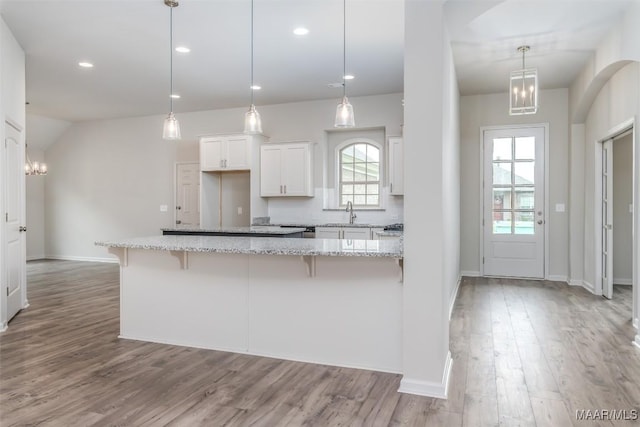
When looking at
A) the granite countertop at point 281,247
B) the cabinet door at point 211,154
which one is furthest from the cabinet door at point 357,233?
the granite countertop at point 281,247

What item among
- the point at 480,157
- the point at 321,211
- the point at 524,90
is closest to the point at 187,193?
the point at 321,211

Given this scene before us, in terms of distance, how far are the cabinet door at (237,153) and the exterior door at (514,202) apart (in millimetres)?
3761

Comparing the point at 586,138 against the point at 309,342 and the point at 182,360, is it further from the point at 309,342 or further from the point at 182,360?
the point at 182,360

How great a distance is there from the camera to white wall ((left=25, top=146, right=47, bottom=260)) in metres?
9.07

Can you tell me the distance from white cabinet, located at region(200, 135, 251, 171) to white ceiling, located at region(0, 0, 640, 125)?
2.33ft

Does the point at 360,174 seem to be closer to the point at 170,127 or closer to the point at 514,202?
the point at 514,202

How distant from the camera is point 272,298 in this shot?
3.33m

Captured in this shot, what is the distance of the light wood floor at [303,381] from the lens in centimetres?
238

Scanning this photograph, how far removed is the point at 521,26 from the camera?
4.01 meters

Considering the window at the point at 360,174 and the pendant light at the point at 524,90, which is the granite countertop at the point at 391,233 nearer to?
the window at the point at 360,174

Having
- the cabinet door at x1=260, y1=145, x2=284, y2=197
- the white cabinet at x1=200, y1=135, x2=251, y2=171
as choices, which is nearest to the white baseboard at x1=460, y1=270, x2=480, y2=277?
the cabinet door at x1=260, y1=145, x2=284, y2=197

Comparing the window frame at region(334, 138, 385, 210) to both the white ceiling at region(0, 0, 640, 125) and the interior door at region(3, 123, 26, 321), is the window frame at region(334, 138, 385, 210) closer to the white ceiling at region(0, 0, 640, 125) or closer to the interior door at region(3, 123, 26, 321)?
the white ceiling at region(0, 0, 640, 125)

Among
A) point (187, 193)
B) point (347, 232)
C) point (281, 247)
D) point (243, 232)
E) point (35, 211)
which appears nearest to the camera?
point (281, 247)

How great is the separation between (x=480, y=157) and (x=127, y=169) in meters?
6.58
